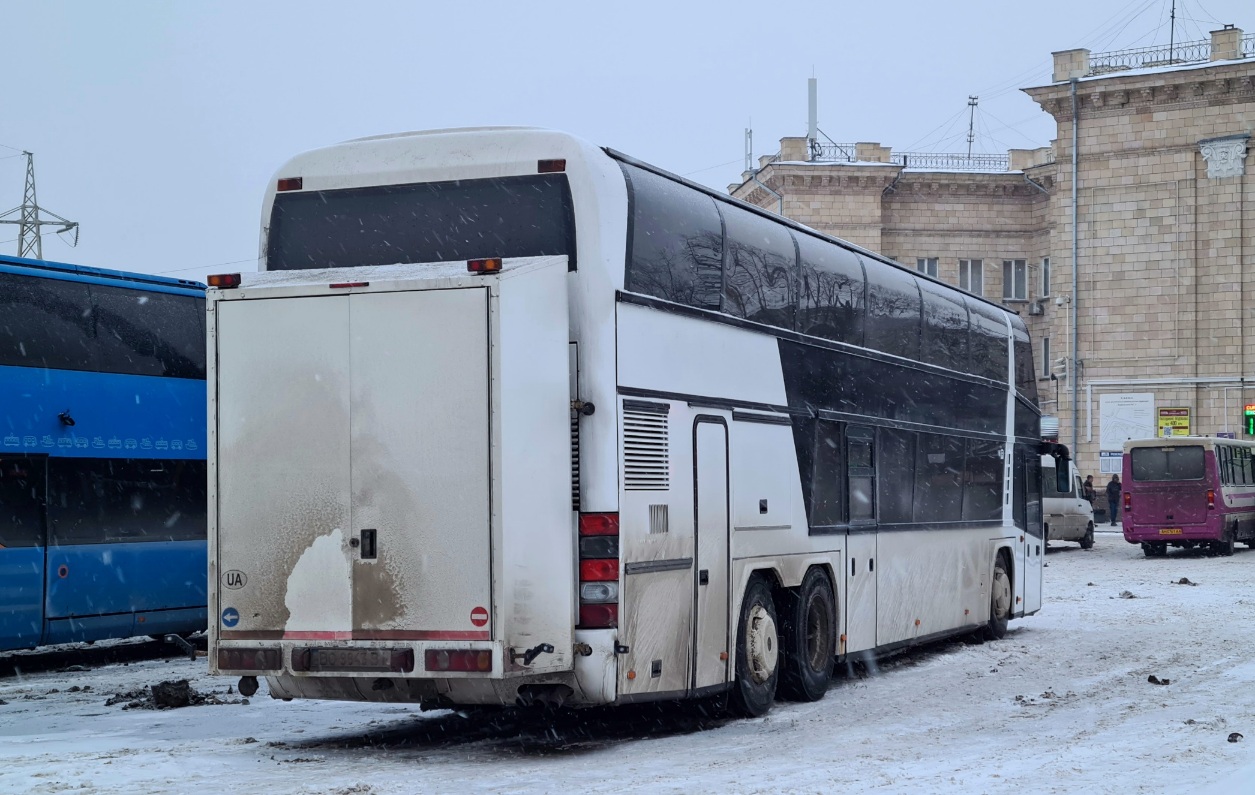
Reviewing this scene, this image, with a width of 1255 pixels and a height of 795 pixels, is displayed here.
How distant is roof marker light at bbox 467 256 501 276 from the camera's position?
892 cm

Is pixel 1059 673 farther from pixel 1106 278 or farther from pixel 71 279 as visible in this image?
pixel 1106 278

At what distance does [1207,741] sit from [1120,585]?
56.0ft

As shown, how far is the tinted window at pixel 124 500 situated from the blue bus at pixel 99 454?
0.05 ft

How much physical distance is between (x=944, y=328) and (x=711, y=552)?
630cm

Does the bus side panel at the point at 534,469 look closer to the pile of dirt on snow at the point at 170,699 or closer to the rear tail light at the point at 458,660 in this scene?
the rear tail light at the point at 458,660

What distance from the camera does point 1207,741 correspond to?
9.91m

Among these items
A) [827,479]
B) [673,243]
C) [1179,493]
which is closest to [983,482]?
[827,479]

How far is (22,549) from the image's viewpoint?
48.6 ft

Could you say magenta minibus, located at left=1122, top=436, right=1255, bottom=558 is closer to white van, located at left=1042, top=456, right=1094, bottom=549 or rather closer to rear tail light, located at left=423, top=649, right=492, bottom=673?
A: white van, located at left=1042, top=456, right=1094, bottom=549

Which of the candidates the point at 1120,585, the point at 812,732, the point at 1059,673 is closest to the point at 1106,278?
the point at 1120,585

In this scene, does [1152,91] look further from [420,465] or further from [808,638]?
[420,465]

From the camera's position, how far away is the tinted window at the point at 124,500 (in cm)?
1530

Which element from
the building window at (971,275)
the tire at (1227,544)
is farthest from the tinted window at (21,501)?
the building window at (971,275)

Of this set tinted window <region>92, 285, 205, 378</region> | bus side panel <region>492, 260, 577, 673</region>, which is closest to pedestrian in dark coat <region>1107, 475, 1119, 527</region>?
tinted window <region>92, 285, 205, 378</region>
